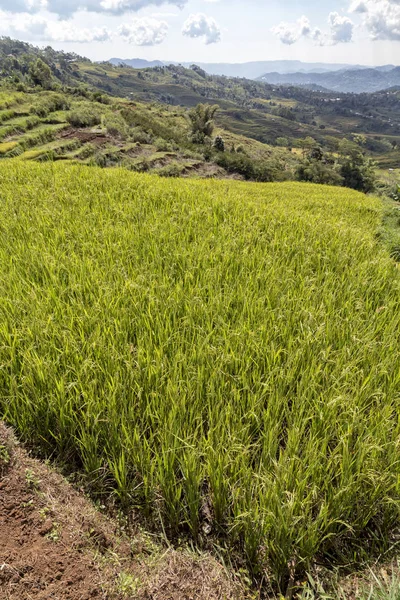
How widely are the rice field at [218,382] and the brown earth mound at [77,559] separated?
0.61 feet

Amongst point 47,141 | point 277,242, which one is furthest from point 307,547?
point 47,141

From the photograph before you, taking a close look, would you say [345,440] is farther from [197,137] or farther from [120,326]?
[197,137]

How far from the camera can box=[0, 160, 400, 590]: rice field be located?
1.90m

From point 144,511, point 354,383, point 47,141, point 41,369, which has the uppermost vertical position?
point 47,141

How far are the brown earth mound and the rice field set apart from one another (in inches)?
7.3

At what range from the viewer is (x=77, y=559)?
166 centimetres

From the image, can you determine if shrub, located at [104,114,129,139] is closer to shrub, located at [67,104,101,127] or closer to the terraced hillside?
the terraced hillside

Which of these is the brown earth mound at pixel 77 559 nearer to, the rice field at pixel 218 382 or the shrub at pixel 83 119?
the rice field at pixel 218 382

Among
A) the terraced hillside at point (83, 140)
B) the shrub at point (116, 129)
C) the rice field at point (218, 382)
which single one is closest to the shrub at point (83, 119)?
the terraced hillside at point (83, 140)

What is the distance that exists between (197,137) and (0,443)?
5415cm

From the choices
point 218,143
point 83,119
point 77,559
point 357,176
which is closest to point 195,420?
point 77,559

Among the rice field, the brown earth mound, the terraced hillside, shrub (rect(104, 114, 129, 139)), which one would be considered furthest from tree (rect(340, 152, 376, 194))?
the brown earth mound

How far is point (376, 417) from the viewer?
2330 millimetres

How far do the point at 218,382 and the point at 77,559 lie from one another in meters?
1.40
